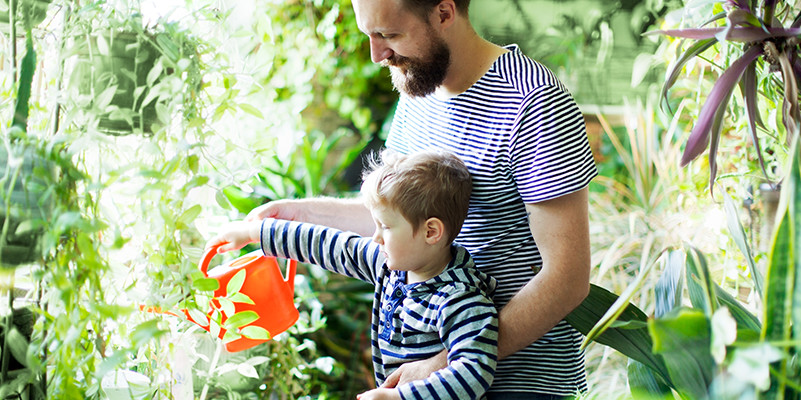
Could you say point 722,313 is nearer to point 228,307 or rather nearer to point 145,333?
point 145,333

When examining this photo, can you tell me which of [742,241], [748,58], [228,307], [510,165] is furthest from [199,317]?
[748,58]

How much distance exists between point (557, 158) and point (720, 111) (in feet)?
0.79

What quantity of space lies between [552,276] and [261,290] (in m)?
0.52

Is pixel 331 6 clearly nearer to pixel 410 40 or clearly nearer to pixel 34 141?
pixel 410 40

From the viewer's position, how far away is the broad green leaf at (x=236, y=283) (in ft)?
3.63

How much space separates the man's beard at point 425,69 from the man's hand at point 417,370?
18.5 inches

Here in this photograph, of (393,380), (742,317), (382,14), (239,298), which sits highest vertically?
(382,14)

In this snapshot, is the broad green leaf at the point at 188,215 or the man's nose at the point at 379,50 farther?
the man's nose at the point at 379,50

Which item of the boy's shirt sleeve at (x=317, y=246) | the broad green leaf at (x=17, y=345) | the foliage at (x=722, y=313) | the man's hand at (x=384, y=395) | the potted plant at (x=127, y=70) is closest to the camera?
the foliage at (x=722, y=313)

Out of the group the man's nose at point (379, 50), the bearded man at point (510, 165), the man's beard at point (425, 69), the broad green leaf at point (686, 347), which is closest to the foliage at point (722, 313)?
the broad green leaf at point (686, 347)

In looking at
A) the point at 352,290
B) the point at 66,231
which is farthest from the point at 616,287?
the point at 66,231

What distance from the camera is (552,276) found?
3.60 feet

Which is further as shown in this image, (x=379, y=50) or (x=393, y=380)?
(x=379, y=50)

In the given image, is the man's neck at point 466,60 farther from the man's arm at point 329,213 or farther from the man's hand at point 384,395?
the man's hand at point 384,395
